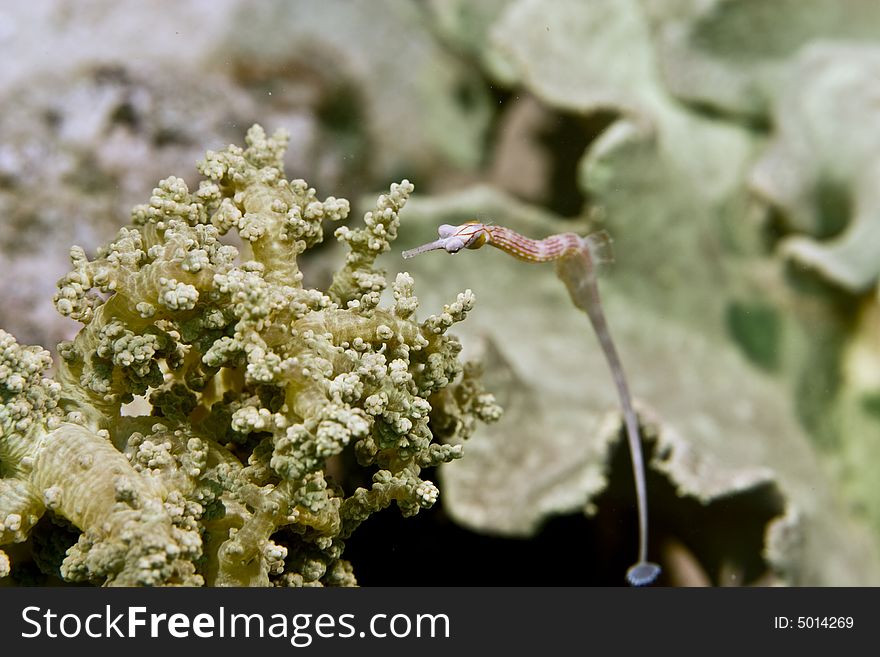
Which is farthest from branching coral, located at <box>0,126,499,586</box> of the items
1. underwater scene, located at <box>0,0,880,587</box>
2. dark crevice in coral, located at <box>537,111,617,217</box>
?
dark crevice in coral, located at <box>537,111,617,217</box>

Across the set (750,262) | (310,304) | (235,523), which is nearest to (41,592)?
(235,523)

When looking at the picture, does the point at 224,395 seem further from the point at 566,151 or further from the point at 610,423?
the point at 566,151

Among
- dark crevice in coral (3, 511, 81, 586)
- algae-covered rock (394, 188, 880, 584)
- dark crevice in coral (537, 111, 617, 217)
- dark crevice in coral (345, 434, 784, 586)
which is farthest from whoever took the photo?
dark crevice in coral (537, 111, 617, 217)

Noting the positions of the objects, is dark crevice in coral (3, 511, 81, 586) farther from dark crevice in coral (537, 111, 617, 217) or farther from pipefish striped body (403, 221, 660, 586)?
dark crevice in coral (537, 111, 617, 217)

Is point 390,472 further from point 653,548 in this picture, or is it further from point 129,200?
point 129,200

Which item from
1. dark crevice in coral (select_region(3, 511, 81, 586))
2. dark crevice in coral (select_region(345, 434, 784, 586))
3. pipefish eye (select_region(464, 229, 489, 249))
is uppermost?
pipefish eye (select_region(464, 229, 489, 249))

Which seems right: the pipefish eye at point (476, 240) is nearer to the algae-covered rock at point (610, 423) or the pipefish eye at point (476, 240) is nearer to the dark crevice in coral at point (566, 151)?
the algae-covered rock at point (610, 423)

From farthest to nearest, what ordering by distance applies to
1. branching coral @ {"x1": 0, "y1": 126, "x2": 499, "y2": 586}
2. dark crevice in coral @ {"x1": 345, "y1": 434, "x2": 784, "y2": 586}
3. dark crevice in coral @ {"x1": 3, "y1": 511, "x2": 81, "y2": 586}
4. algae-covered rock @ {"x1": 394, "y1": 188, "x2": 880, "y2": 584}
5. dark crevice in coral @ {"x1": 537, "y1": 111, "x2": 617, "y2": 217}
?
dark crevice in coral @ {"x1": 537, "y1": 111, "x2": 617, "y2": 217}, algae-covered rock @ {"x1": 394, "y1": 188, "x2": 880, "y2": 584}, dark crevice in coral @ {"x1": 345, "y1": 434, "x2": 784, "y2": 586}, dark crevice in coral @ {"x1": 3, "y1": 511, "x2": 81, "y2": 586}, branching coral @ {"x1": 0, "y1": 126, "x2": 499, "y2": 586}
